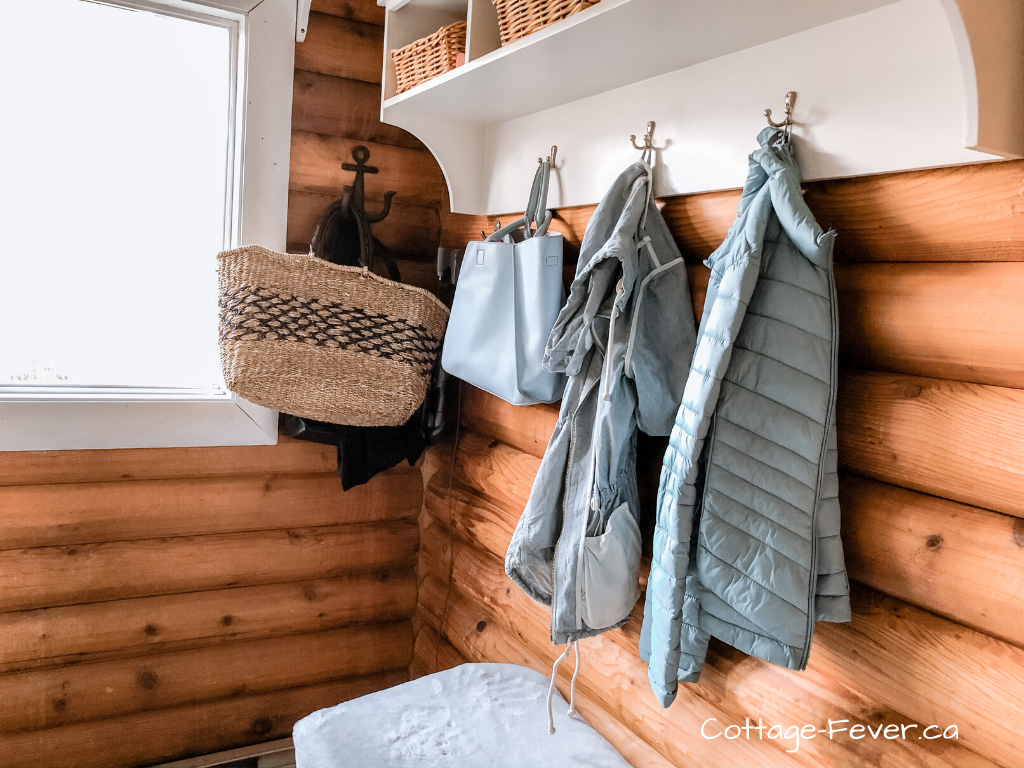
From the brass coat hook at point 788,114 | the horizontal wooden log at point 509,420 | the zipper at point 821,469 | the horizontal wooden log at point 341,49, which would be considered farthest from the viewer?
the horizontal wooden log at point 341,49

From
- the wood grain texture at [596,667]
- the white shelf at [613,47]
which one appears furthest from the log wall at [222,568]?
the white shelf at [613,47]

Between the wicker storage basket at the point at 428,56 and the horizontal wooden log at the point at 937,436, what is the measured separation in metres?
0.98

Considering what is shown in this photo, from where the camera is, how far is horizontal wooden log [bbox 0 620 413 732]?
5.86ft

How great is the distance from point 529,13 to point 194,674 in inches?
68.5

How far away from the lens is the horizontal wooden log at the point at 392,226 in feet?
6.21

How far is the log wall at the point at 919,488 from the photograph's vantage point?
832mm

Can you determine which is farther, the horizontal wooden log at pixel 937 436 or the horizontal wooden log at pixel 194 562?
the horizontal wooden log at pixel 194 562

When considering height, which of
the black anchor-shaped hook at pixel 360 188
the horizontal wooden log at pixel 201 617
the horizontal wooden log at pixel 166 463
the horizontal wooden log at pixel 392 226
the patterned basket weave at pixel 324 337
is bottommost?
the horizontal wooden log at pixel 201 617

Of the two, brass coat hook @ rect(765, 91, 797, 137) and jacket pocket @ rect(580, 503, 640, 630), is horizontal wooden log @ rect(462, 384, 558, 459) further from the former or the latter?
brass coat hook @ rect(765, 91, 797, 137)

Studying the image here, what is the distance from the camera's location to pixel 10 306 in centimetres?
169

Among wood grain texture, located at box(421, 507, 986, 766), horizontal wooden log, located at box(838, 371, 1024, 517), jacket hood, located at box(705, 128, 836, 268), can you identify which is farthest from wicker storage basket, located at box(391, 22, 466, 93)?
wood grain texture, located at box(421, 507, 986, 766)

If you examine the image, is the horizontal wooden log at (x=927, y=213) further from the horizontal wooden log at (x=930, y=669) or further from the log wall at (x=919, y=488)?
the horizontal wooden log at (x=930, y=669)

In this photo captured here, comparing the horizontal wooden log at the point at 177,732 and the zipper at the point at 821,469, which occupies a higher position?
the zipper at the point at 821,469

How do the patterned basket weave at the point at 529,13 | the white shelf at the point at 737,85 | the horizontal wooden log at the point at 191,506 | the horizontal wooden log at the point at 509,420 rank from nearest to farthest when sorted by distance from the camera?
the white shelf at the point at 737,85 → the patterned basket weave at the point at 529,13 → the horizontal wooden log at the point at 509,420 → the horizontal wooden log at the point at 191,506
